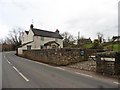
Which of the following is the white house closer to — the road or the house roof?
the house roof

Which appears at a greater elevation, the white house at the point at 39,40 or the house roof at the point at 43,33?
the house roof at the point at 43,33

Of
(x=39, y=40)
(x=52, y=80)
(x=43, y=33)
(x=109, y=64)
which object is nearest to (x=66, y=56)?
(x=109, y=64)

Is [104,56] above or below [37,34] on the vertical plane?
below

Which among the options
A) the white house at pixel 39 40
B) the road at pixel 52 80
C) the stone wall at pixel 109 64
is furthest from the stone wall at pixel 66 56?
the white house at pixel 39 40

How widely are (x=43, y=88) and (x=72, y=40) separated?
9541 cm

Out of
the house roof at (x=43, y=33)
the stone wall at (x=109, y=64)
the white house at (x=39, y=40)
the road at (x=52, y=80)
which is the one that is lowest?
the road at (x=52, y=80)

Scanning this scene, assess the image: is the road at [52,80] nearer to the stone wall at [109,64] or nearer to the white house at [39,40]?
the stone wall at [109,64]

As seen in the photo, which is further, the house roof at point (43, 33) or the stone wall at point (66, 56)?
the house roof at point (43, 33)

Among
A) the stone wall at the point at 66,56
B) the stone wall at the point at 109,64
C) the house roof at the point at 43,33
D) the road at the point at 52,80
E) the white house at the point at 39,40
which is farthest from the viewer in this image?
the house roof at the point at 43,33

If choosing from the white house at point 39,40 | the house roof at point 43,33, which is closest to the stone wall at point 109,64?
the white house at point 39,40

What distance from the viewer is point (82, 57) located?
80.5ft

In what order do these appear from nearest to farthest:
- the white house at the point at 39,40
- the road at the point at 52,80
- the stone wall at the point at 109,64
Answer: the road at the point at 52,80 → the stone wall at the point at 109,64 → the white house at the point at 39,40

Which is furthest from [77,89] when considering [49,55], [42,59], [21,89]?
[42,59]

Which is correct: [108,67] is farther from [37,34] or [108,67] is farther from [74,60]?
[37,34]
